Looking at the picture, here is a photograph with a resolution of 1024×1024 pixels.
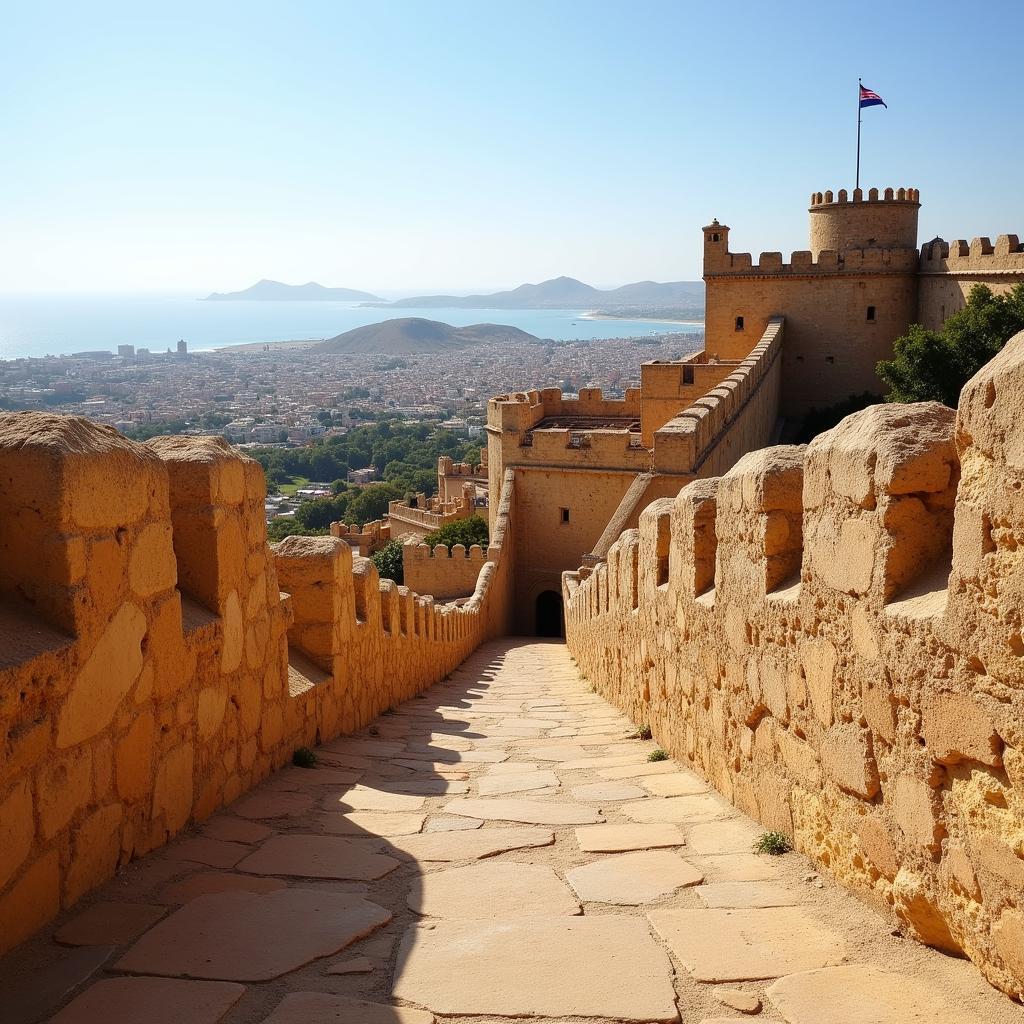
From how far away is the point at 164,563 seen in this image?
3939 millimetres

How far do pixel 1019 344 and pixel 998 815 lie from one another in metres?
1.12

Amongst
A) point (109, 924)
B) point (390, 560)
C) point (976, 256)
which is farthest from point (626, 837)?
point (390, 560)

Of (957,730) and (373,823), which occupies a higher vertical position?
(957,730)

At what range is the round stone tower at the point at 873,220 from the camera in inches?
1144

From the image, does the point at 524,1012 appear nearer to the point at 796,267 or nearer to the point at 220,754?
the point at 220,754

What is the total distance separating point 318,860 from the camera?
3754mm

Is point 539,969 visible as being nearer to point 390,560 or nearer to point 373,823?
point 373,823

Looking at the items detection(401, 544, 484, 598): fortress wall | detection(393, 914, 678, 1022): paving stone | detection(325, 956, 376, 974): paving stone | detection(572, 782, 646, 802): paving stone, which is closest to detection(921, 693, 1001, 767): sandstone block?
detection(393, 914, 678, 1022): paving stone

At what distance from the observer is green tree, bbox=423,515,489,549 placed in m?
30.8

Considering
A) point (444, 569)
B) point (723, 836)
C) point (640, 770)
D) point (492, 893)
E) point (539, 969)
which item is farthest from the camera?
point (444, 569)

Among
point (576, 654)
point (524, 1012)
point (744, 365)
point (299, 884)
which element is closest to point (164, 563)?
point (299, 884)

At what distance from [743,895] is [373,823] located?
158 cm

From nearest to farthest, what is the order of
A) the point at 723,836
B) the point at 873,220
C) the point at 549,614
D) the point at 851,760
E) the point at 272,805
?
the point at 851,760 < the point at 723,836 < the point at 272,805 < the point at 549,614 < the point at 873,220

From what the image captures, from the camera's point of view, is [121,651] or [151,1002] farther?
[121,651]
